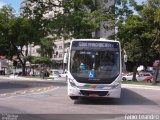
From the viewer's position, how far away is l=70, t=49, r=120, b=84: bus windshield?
1867 cm

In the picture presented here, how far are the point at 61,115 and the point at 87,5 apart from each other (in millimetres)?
36402

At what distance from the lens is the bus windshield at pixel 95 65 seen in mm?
18672

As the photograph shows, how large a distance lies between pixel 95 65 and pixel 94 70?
24 cm

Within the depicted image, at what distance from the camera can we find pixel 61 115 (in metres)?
14.3

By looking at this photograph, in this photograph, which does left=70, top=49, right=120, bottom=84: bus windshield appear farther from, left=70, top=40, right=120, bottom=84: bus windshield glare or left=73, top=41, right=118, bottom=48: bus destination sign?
left=73, top=41, right=118, bottom=48: bus destination sign

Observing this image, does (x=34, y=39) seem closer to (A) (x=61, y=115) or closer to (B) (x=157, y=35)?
(B) (x=157, y=35)

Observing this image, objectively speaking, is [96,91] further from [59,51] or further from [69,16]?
[59,51]

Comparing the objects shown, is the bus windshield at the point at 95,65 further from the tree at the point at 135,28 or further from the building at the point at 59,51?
the building at the point at 59,51

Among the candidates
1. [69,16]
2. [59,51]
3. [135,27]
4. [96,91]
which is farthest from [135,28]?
[59,51]

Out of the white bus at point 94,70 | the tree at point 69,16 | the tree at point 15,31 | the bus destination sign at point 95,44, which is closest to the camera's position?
the white bus at point 94,70

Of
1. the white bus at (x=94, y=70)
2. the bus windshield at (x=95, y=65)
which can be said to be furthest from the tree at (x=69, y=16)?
the bus windshield at (x=95, y=65)

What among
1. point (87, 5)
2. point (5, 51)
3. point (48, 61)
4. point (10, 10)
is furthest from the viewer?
point (48, 61)

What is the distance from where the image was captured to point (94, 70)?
18.8m

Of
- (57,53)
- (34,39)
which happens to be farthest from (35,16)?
(57,53)
